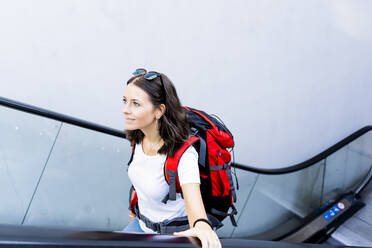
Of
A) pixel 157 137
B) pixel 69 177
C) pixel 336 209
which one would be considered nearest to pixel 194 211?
pixel 157 137

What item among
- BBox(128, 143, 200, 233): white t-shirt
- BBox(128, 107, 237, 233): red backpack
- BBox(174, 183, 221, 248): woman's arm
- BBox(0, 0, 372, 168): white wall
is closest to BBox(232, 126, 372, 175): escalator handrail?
BBox(0, 0, 372, 168): white wall

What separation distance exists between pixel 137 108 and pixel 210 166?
44 cm

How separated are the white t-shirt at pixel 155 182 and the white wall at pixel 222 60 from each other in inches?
54.7

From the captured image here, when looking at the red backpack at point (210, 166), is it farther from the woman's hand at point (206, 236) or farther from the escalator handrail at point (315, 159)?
the escalator handrail at point (315, 159)

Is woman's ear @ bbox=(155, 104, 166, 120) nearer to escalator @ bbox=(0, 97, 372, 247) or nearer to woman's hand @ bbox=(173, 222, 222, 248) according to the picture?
woman's hand @ bbox=(173, 222, 222, 248)

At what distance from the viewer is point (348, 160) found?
457 cm

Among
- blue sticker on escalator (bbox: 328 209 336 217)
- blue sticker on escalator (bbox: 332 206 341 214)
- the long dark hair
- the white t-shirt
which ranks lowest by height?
blue sticker on escalator (bbox: 328 209 336 217)

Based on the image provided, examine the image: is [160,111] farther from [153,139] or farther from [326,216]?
[326,216]

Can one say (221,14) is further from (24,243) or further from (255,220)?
(24,243)

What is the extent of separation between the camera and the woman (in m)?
1.53

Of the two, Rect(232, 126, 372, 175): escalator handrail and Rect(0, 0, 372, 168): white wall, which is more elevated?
Rect(0, 0, 372, 168): white wall

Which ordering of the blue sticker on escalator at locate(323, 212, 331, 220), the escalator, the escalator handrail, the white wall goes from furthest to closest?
the blue sticker on escalator at locate(323, 212, 331, 220)
the escalator handrail
the white wall
the escalator

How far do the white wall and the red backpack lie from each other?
1475 mm

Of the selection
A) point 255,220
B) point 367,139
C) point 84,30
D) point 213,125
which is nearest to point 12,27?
point 84,30
